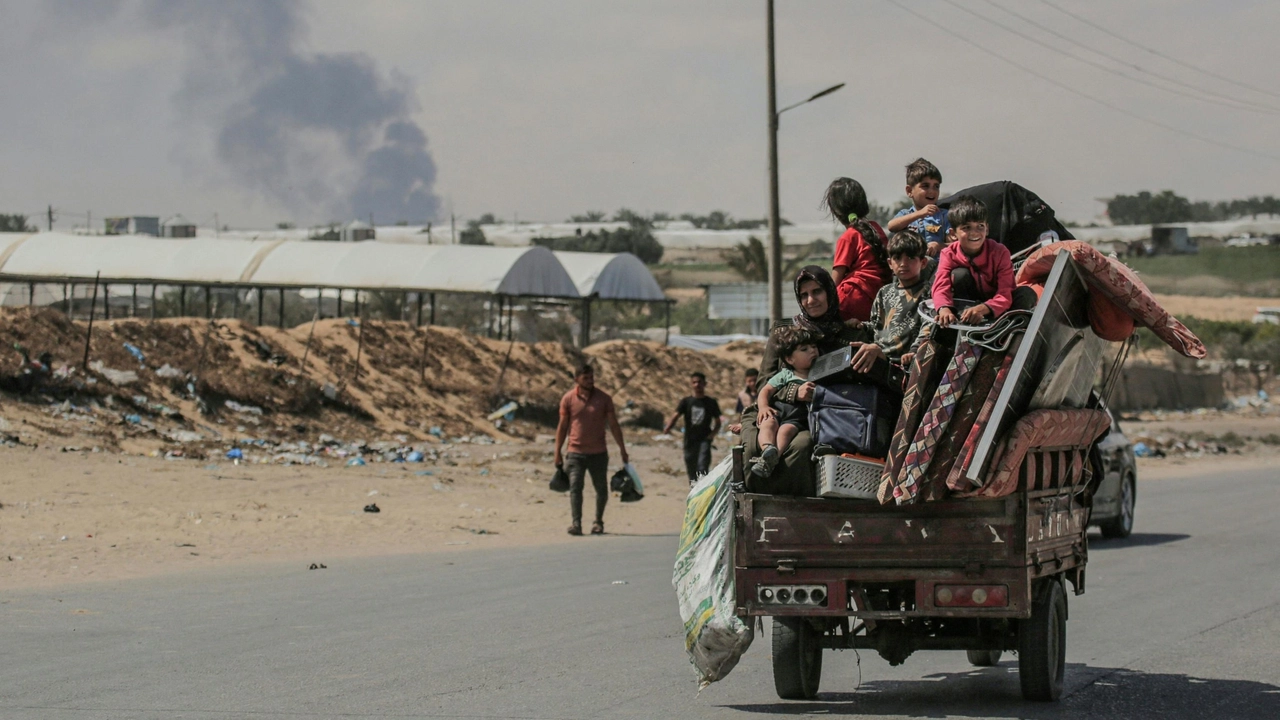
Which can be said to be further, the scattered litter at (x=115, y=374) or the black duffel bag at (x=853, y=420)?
the scattered litter at (x=115, y=374)

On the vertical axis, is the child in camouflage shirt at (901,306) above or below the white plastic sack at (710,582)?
above

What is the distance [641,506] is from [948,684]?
1253 centimetres

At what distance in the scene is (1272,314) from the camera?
7906cm

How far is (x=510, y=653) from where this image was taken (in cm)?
885

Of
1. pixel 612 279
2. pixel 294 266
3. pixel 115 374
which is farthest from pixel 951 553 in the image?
pixel 612 279

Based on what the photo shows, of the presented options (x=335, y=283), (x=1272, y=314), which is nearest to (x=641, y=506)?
(x=335, y=283)

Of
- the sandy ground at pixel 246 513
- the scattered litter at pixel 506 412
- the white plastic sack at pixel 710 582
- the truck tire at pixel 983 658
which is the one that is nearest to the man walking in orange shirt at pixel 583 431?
the sandy ground at pixel 246 513

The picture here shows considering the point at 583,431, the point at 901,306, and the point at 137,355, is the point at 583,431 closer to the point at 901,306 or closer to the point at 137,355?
the point at 901,306

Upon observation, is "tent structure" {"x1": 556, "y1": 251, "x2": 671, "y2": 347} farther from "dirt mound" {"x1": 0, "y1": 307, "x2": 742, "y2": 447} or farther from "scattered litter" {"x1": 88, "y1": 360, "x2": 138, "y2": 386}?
"scattered litter" {"x1": 88, "y1": 360, "x2": 138, "y2": 386}

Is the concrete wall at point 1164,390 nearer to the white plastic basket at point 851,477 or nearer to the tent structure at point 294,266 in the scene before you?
the tent structure at point 294,266

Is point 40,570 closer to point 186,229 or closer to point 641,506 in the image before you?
point 641,506

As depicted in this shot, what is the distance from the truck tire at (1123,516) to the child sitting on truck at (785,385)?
1022 cm

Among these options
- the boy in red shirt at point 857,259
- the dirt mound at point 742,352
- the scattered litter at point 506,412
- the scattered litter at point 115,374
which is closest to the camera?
the boy in red shirt at point 857,259

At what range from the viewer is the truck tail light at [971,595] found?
22.1 ft
